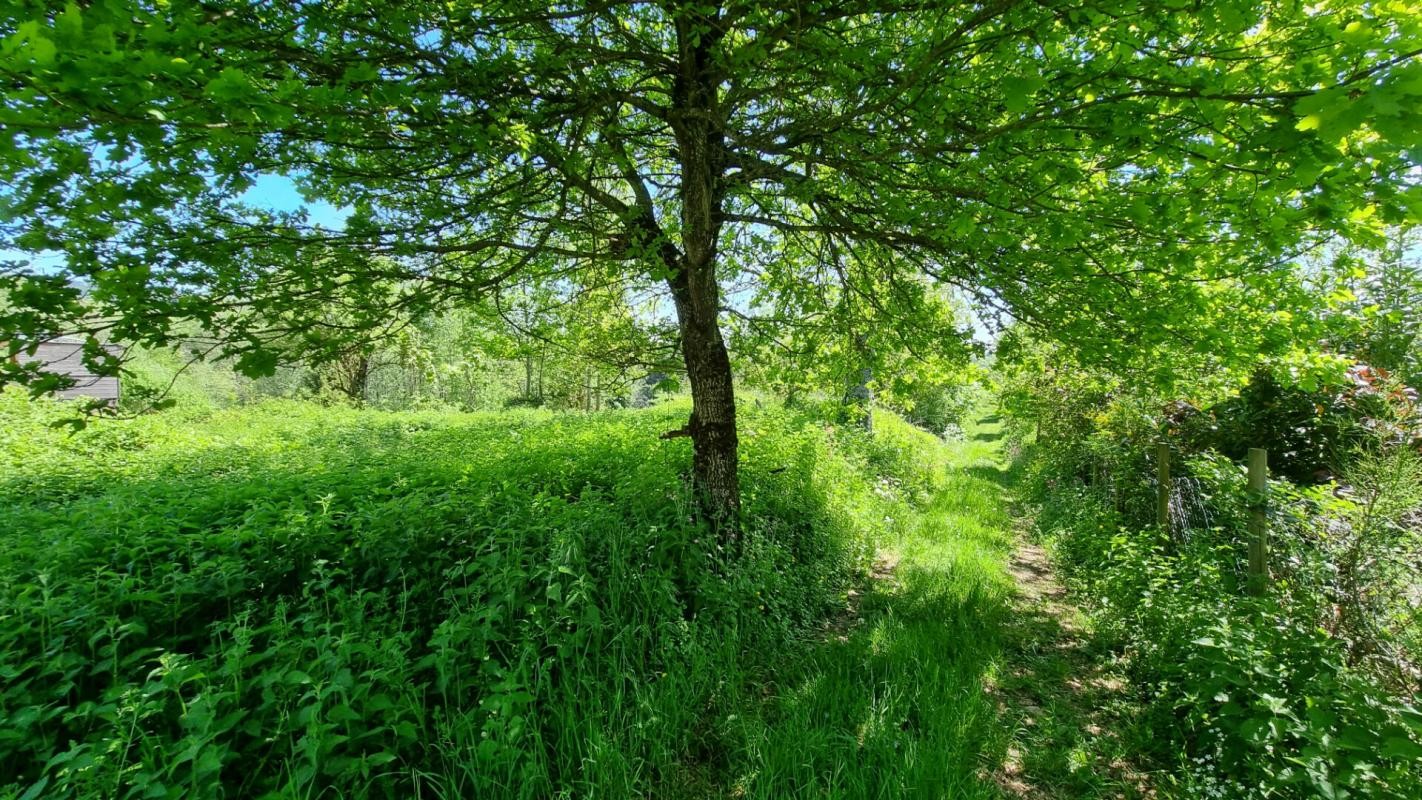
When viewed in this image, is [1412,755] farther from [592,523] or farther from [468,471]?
[468,471]

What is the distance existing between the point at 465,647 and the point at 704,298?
3.00 meters

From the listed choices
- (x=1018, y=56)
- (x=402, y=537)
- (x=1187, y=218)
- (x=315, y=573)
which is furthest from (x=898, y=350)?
(x=315, y=573)

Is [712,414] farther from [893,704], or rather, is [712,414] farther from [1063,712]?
[1063,712]

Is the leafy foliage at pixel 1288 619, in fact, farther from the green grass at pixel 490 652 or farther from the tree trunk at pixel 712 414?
the tree trunk at pixel 712 414

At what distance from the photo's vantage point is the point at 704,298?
440 cm

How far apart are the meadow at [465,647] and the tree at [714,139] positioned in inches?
44.8

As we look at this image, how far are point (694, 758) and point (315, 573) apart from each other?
7.87 ft

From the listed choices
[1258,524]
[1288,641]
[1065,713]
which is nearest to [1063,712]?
[1065,713]

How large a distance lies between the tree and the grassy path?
1.55 metres

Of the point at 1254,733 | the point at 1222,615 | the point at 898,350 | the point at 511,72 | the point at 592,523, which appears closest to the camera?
the point at 1254,733

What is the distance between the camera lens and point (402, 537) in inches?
132

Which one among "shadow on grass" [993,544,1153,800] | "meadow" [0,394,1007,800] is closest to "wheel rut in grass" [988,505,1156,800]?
"shadow on grass" [993,544,1153,800]

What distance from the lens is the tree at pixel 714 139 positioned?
1.74m

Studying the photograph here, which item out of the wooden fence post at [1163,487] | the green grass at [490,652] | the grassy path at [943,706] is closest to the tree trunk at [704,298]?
the green grass at [490,652]
